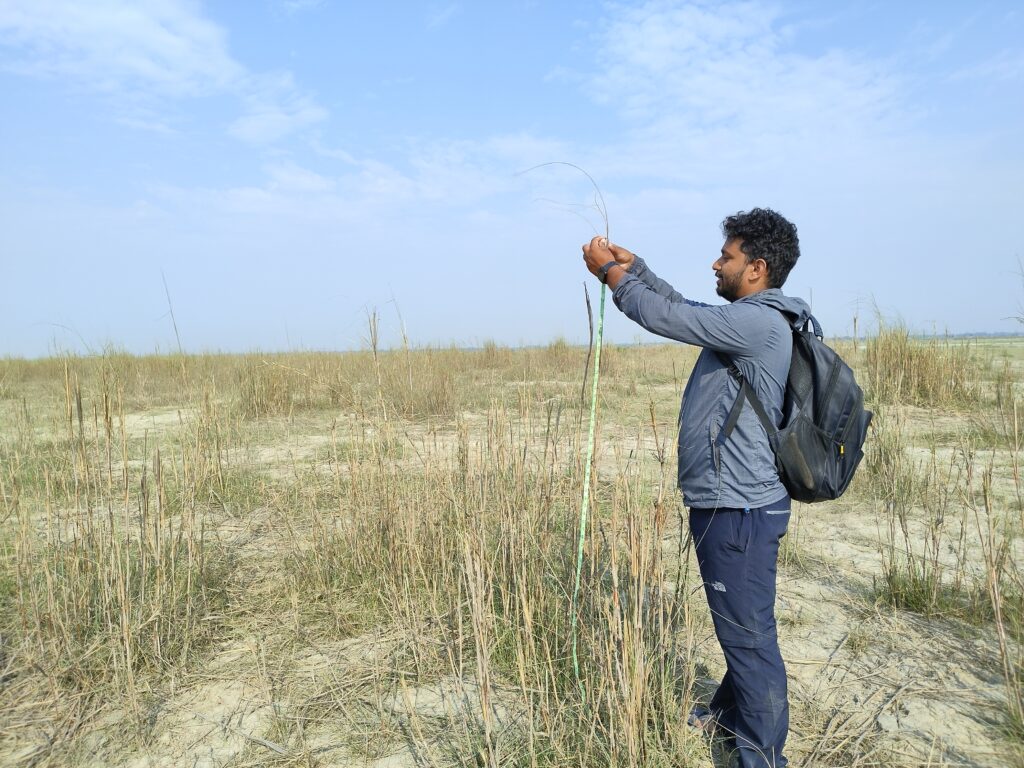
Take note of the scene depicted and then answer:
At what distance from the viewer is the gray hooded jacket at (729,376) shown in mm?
1446

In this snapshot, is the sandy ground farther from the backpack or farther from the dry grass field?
the backpack

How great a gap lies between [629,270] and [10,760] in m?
2.19

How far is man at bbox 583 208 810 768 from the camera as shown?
147 cm

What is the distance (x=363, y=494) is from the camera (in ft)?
8.50

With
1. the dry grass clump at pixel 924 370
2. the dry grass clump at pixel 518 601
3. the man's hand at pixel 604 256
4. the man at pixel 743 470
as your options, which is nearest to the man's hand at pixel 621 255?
the man's hand at pixel 604 256

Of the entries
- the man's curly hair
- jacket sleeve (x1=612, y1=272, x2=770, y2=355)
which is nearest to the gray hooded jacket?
jacket sleeve (x1=612, y1=272, x2=770, y2=355)

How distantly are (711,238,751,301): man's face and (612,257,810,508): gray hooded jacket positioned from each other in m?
0.12

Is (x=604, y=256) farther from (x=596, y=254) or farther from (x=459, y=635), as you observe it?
(x=459, y=635)

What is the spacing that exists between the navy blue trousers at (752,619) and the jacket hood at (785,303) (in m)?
0.47

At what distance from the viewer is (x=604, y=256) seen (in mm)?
1650

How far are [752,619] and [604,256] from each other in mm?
1002

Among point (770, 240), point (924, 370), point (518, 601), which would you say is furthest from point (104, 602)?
point (924, 370)

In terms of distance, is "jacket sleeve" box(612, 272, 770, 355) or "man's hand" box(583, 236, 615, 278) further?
"man's hand" box(583, 236, 615, 278)

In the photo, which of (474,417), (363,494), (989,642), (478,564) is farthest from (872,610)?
(474,417)
